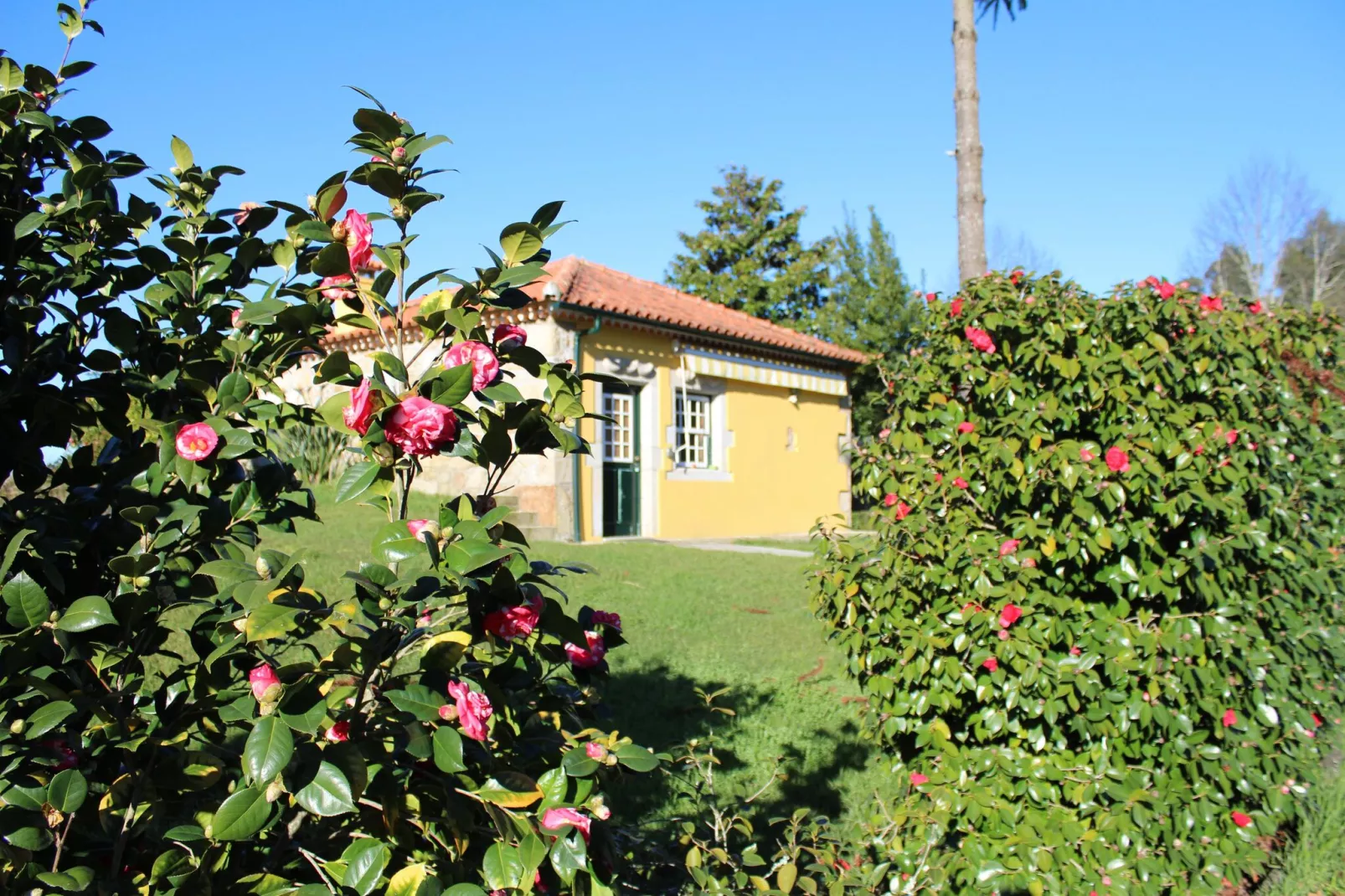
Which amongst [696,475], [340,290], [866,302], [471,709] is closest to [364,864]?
[471,709]

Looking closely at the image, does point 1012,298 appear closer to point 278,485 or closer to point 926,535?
point 926,535

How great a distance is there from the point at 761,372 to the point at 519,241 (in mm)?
14596

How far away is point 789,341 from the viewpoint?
54.9 ft

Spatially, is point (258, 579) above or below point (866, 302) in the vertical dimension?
below

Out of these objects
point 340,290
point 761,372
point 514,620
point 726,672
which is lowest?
point 726,672

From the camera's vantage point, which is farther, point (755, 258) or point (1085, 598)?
point (755, 258)

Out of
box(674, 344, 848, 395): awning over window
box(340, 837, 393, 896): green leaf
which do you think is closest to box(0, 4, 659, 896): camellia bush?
box(340, 837, 393, 896): green leaf

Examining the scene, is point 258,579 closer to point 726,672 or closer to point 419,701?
point 419,701

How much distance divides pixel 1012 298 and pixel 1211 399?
2.55 ft

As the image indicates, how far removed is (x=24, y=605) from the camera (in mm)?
1512

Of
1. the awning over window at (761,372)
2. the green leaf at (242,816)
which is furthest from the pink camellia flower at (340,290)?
the awning over window at (761,372)

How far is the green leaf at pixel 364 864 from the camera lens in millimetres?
1440

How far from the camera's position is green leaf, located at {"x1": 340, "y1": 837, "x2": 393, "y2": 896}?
1.44m

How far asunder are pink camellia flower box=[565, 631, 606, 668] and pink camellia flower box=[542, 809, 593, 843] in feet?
1.09
